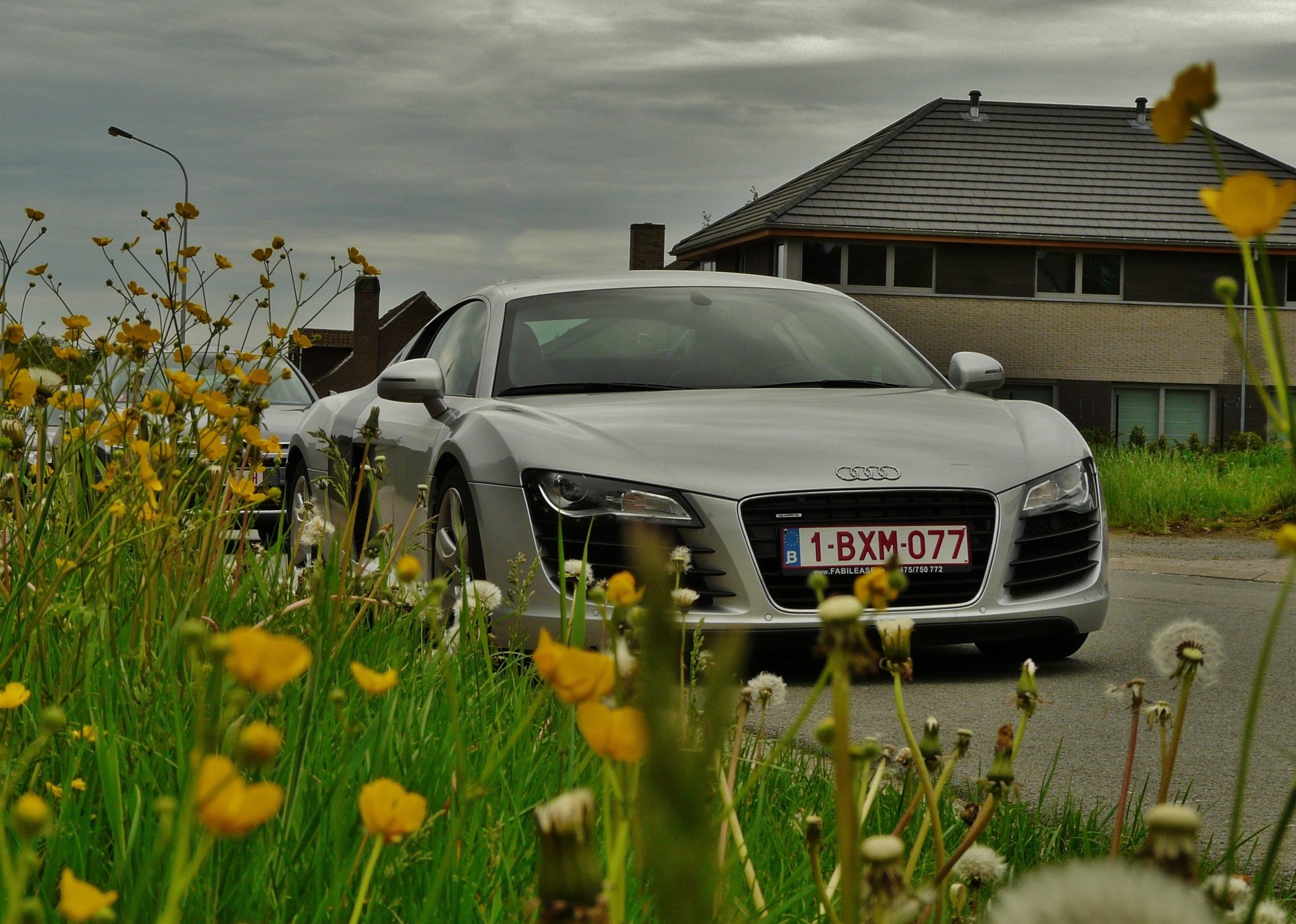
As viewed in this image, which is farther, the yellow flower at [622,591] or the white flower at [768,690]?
the white flower at [768,690]

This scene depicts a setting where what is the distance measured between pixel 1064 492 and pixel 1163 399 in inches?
1216

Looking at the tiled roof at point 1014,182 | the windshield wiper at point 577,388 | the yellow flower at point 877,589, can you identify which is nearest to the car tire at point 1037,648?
the windshield wiper at point 577,388

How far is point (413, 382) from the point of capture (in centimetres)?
553

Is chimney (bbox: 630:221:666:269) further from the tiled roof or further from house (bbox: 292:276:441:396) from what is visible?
house (bbox: 292:276:441:396)

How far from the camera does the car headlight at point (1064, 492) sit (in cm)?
483

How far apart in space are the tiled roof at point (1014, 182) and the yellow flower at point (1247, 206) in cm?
3224

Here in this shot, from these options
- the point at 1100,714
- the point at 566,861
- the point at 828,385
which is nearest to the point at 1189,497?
the point at 828,385

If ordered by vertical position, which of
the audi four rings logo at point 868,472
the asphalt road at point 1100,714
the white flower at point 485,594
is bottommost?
the asphalt road at point 1100,714

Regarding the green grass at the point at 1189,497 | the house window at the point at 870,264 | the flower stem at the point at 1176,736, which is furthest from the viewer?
the house window at the point at 870,264

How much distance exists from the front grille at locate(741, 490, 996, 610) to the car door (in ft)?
4.31

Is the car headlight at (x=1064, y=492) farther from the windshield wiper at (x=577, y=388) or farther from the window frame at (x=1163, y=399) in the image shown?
the window frame at (x=1163, y=399)

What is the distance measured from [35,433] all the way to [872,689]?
276cm

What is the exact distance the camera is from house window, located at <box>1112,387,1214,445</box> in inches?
1335

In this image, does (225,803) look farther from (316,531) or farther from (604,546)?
(604,546)
